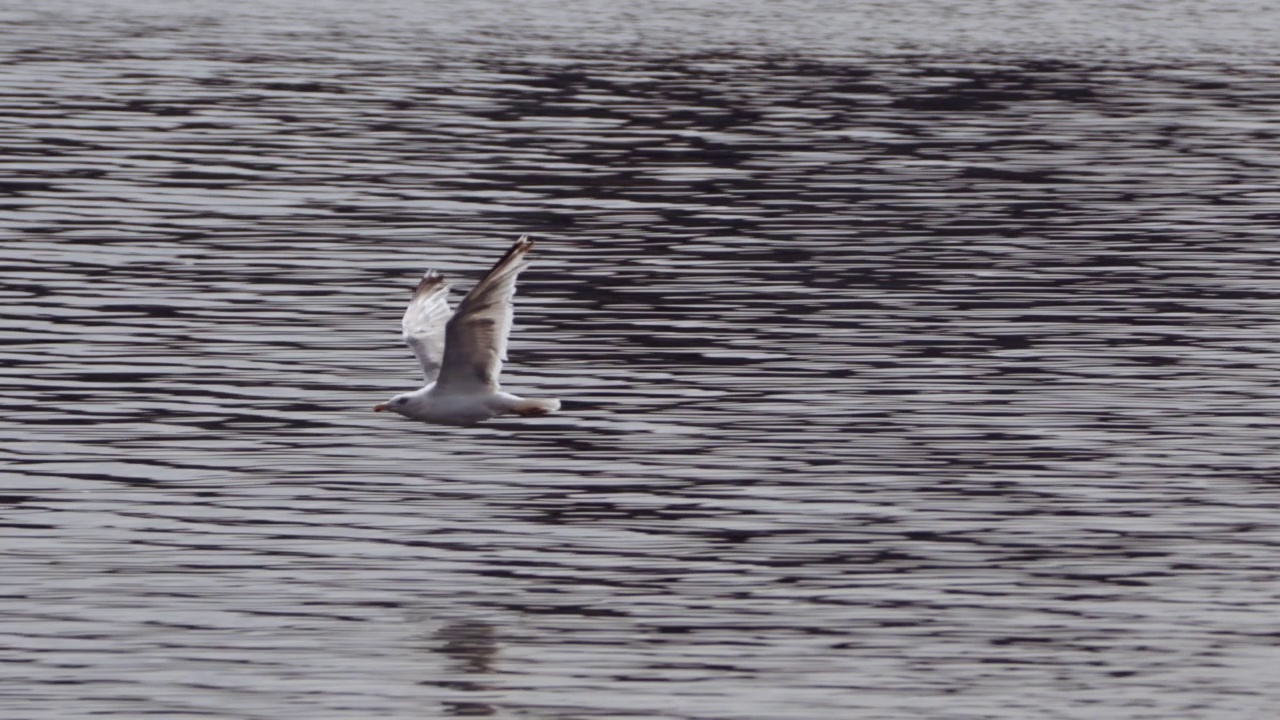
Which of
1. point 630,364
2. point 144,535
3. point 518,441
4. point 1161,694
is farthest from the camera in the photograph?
point 630,364

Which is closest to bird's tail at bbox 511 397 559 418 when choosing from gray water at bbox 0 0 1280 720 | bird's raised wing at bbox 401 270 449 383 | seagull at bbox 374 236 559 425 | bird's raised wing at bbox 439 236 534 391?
seagull at bbox 374 236 559 425

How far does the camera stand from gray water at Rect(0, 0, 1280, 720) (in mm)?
16438

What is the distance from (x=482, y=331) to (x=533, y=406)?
0.63 m

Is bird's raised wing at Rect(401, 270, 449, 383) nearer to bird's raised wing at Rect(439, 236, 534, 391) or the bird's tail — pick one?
bird's raised wing at Rect(439, 236, 534, 391)

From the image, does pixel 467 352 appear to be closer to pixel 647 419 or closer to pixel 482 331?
pixel 482 331

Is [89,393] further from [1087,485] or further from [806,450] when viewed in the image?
[1087,485]

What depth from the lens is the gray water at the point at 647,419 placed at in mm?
16438

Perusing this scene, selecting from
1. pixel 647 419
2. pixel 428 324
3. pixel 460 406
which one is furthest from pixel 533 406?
pixel 647 419

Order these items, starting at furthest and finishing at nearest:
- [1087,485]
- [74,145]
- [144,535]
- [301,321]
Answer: [74,145] → [301,321] → [1087,485] → [144,535]

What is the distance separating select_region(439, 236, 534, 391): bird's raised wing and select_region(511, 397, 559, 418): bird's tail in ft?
0.95

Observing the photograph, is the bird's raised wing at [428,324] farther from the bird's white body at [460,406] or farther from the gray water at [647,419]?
the gray water at [647,419]

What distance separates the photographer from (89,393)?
23.6m

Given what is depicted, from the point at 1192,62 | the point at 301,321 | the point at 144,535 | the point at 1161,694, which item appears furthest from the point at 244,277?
the point at 1192,62

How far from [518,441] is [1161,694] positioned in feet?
25.5
